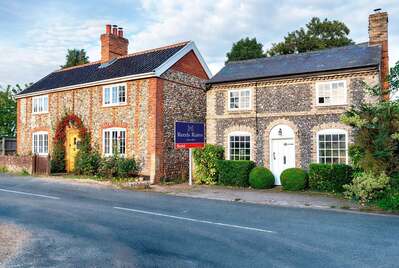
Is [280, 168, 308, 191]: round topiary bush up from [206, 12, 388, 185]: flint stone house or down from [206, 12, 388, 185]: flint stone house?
down

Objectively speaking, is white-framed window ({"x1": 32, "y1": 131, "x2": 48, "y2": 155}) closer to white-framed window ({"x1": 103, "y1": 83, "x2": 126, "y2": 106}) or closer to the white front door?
white-framed window ({"x1": 103, "y1": 83, "x2": 126, "y2": 106})

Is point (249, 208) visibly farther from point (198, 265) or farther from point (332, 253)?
point (198, 265)

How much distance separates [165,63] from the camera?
64.5 ft

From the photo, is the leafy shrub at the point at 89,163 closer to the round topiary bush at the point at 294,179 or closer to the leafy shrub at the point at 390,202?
the round topiary bush at the point at 294,179

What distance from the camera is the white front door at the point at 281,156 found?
58.2ft

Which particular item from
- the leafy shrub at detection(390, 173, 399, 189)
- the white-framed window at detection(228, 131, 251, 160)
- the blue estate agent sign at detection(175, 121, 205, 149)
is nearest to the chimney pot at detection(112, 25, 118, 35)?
the blue estate agent sign at detection(175, 121, 205, 149)

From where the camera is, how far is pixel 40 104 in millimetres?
26047

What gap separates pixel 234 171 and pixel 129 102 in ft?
24.3

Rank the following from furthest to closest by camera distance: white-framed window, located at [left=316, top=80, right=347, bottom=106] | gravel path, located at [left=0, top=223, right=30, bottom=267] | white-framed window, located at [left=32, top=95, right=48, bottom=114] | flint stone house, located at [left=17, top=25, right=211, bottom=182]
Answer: white-framed window, located at [left=32, top=95, right=48, bottom=114] → flint stone house, located at [left=17, top=25, right=211, bottom=182] → white-framed window, located at [left=316, top=80, right=347, bottom=106] → gravel path, located at [left=0, top=223, right=30, bottom=267]

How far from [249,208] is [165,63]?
36.0ft

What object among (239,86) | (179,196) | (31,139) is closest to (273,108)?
(239,86)

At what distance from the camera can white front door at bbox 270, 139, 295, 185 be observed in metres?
17.8

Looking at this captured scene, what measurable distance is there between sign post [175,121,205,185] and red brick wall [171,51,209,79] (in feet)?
13.8

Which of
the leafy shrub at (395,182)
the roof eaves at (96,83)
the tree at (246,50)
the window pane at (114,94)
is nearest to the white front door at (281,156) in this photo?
the leafy shrub at (395,182)
